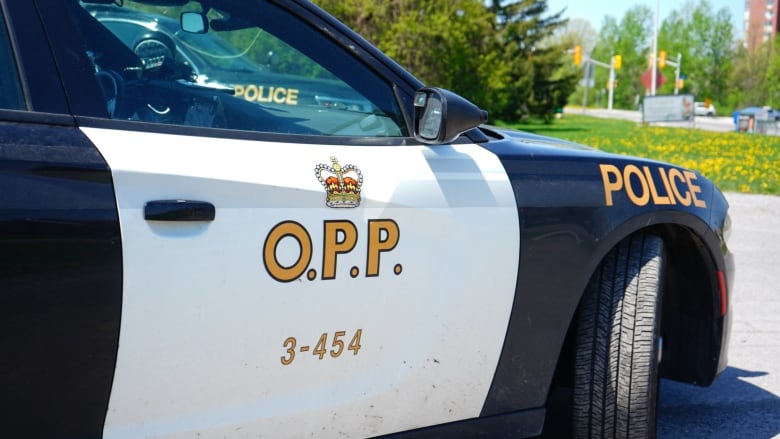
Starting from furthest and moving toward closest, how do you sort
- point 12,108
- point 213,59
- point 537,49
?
point 537,49 → point 213,59 → point 12,108

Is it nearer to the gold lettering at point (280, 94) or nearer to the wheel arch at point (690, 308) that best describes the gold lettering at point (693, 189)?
the wheel arch at point (690, 308)

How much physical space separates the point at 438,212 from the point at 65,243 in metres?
1.04

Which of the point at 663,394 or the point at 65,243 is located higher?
the point at 65,243

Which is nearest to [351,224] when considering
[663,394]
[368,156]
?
[368,156]

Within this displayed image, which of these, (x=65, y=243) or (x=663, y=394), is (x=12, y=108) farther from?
(x=663, y=394)

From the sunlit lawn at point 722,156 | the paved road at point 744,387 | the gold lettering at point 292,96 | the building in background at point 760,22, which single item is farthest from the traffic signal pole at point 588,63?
the gold lettering at point 292,96

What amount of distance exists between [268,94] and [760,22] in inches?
4133

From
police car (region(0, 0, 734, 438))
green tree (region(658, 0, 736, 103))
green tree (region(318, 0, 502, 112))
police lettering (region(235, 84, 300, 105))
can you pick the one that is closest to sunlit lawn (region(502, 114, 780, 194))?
green tree (region(318, 0, 502, 112))

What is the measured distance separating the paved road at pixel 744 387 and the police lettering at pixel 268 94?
7.16ft

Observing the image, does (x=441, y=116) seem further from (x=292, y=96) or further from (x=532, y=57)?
(x=532, y=57)

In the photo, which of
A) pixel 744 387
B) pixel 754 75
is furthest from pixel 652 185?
pixel 754 75

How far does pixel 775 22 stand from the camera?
116062 millimetres

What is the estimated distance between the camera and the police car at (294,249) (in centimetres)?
210

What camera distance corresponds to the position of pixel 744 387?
15.0 feet
